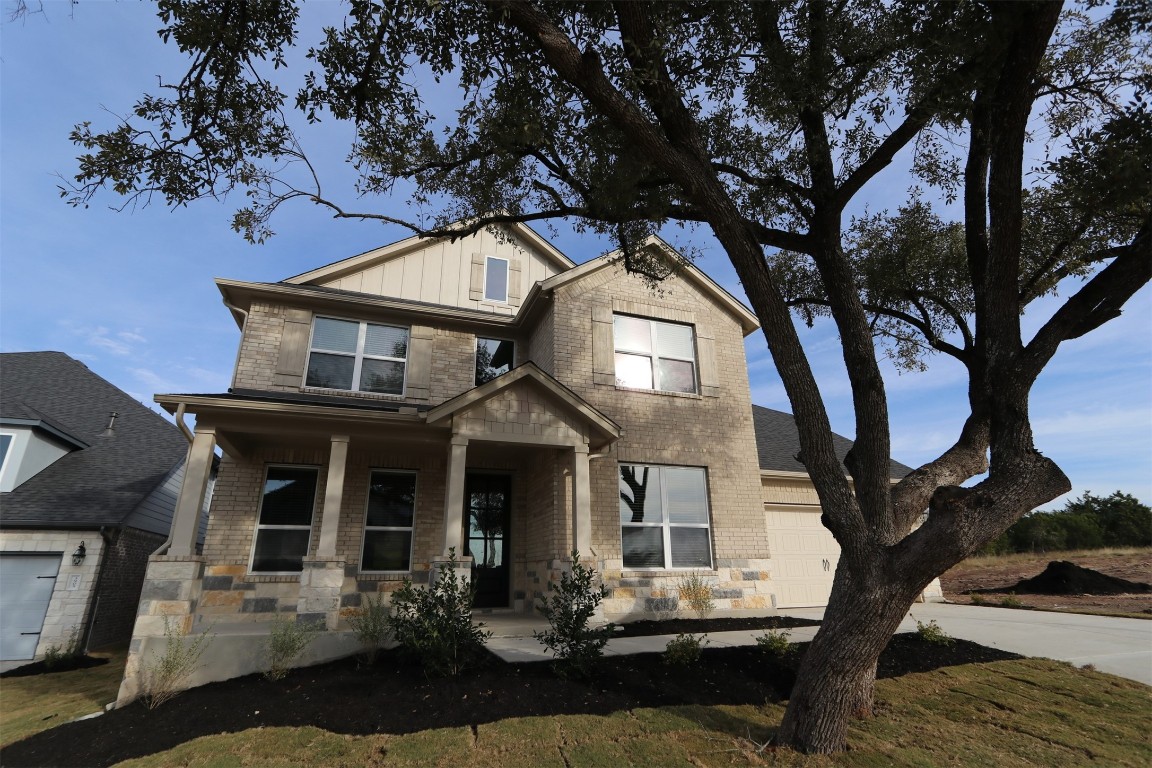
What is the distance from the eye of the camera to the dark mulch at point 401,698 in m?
5.14

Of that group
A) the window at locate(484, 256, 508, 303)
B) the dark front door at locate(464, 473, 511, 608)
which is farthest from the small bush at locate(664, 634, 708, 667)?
the window at locate(484, 256, 508, 303)

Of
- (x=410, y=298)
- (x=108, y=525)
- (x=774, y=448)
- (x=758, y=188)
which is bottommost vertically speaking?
(x=108, y=525)

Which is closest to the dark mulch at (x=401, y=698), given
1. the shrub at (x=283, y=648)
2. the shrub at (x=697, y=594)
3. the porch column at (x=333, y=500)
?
the shrub at (x=283, y=648)

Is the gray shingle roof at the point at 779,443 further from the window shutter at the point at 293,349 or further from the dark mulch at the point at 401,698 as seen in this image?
the window shutter at the point at 293,349

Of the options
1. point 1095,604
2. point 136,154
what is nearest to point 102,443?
point 136,154

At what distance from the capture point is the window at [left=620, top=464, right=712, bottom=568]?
10.3 metres

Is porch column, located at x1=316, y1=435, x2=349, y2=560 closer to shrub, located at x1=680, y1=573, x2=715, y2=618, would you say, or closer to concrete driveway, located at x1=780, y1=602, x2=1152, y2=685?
shrub, located at x1=680, y1=573, x2=715, y2=618

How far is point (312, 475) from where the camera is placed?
10188 mm

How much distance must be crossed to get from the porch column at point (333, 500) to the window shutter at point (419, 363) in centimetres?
245

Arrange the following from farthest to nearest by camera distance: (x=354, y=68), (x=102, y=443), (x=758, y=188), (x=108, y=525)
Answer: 1. (x=102, y=443)
2. (x=108, y=525)
3. (x=758, y=188)
4. (x=354, y=68)

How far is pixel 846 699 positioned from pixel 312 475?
356 inches

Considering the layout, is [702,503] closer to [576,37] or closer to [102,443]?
[576,37]

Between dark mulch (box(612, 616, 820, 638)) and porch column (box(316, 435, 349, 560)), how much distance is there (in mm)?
4442

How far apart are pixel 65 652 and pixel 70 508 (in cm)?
269
